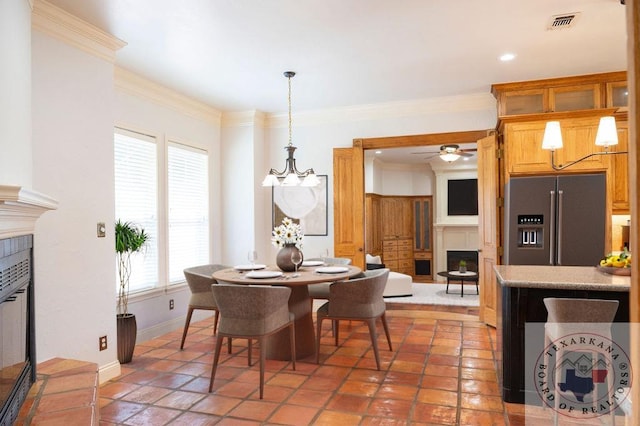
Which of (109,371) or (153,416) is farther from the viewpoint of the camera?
(109,371)

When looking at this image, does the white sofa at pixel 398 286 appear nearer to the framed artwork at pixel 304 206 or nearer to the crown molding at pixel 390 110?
the framed artwork at pixel 304 206

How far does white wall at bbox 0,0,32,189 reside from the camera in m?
1.99

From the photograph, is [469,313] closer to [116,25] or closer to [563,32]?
[563,32]

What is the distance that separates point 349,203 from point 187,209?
2.04 metres

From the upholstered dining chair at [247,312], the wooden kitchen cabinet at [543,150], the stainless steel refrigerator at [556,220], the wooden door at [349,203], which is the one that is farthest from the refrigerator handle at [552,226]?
the upholstered dining chair at [247,312]

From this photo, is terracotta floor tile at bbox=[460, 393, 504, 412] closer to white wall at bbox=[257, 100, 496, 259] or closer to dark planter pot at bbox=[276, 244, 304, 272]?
dark planter pot at bbox=[276, 244, 304, 272]

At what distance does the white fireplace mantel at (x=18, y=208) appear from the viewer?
1.72 meters

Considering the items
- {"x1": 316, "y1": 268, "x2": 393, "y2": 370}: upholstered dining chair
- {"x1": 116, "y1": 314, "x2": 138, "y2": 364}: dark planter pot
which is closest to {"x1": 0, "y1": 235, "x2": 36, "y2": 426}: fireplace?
{"x1": 116, "y1": 314, "x2": 138, "y2": 364}: dark planter pot

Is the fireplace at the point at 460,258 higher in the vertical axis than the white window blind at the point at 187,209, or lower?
lower

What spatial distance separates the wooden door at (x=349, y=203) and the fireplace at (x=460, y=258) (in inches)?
203

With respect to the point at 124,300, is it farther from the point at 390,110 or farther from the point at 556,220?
the point at 556,220

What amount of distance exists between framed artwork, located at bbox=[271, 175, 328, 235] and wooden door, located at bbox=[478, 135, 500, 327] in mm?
1997

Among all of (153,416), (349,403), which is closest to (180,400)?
(153,416)

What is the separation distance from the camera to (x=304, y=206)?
595 cm
